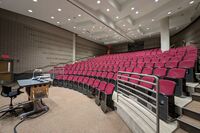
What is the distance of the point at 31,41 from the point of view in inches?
314

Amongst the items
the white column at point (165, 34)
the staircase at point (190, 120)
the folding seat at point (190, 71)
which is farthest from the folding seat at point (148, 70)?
the white column at point (165, 34)

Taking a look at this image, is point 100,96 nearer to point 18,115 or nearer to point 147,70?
point 147,70

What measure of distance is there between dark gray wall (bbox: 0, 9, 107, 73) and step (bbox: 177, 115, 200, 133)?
888 centimetres

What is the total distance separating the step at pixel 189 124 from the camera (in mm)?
1373

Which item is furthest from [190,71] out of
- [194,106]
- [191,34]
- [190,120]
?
[191,34]

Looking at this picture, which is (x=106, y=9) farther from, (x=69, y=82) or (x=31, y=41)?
(x=31, y=41)

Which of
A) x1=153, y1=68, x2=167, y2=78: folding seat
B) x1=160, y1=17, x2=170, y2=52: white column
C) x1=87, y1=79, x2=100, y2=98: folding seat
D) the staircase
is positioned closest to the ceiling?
x1=160, y1=17, x2=170, y2=52: white column

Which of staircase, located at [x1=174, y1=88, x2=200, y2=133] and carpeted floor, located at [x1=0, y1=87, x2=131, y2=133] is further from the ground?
staircase, located at [x1=174, y1=88, x2=200, y2=133]

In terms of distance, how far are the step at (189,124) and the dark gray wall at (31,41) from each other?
888cm

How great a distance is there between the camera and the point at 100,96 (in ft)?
11.3

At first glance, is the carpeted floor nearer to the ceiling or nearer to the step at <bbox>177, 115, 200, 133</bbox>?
the step at <bbox>177, 115, 200, 133</bbox>

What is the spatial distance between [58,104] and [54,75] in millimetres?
4176

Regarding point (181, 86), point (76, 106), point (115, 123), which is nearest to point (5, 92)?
point (76, 106)

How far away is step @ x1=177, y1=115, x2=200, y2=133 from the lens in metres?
1.37
